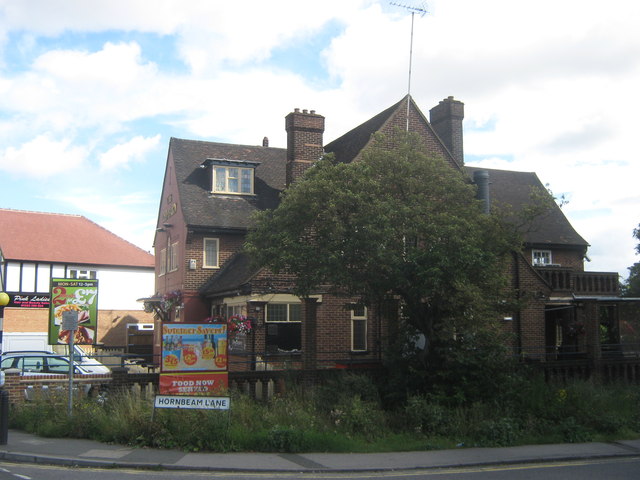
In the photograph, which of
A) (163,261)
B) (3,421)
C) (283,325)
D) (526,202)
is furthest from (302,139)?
(3,421)

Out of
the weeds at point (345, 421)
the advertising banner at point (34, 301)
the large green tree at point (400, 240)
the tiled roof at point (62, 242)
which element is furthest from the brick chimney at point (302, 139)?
the tiled roof at point (62, 242)

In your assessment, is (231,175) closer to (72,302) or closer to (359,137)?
(359,137)

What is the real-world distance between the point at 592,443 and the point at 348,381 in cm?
530

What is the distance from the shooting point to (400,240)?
1498 centimetres

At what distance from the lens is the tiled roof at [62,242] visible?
4266cm

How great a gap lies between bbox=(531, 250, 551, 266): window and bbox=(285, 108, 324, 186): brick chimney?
40.3 ft

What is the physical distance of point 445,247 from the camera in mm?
14367

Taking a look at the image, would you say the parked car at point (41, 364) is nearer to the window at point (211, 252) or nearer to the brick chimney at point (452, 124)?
the window at point (211, 252)

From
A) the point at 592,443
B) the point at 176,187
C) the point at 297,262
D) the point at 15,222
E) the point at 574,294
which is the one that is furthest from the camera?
the point at 15,222

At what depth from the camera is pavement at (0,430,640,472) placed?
11.0 metres

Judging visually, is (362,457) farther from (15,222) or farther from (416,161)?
(15,222)

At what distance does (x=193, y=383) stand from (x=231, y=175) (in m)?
16.1

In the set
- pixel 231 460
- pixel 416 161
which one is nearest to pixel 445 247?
pixel 416 161

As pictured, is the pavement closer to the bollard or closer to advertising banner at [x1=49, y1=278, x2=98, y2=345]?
the bollard
